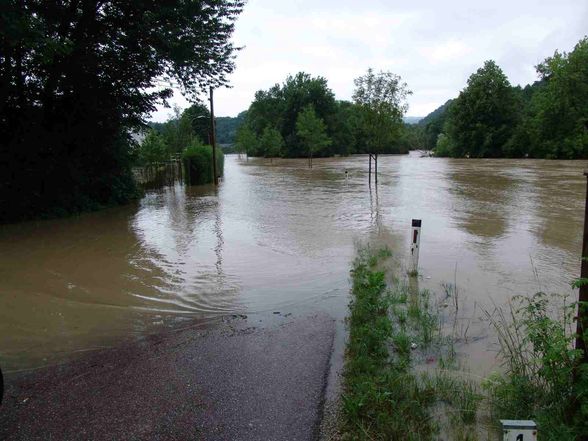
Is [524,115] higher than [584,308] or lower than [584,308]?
higher

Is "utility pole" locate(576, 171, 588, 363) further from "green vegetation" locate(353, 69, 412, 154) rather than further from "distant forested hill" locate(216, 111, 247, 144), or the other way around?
"distant forested hill" locate(216, 111, 247, 144)

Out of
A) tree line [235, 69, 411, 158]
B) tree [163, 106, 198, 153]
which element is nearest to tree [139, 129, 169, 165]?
tree [163, 106, 198, 153]

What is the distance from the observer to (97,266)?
28.1 ft

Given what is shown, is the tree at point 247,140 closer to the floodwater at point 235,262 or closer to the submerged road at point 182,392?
the floodwater at point 235,262

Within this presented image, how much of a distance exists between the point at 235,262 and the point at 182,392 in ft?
16.7

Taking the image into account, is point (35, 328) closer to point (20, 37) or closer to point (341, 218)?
point (20, 37)

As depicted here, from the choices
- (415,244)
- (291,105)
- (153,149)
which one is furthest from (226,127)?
(415,244)

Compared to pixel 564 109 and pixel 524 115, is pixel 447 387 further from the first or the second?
pixel 524 115

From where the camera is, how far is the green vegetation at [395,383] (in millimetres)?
3232

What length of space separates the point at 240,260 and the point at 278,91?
3260 inches

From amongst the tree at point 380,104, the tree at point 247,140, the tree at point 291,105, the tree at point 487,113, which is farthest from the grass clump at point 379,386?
the tree at point 291,105

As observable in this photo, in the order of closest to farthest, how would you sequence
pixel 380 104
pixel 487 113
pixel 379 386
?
pixel 379 386 < pixel 380 104 < pixel 487 113

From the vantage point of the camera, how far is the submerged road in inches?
129

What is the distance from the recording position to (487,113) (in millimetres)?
66688
